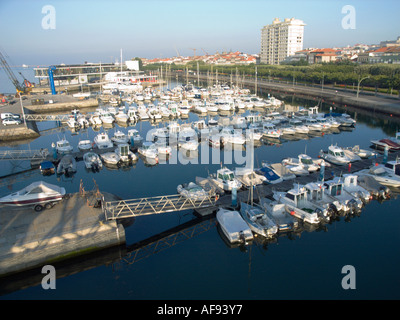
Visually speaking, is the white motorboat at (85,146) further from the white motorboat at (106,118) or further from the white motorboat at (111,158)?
the white motorboat at (106,118)

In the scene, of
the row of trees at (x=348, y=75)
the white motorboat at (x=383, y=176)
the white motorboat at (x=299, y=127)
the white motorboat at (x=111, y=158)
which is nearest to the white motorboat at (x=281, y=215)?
the white motorboat at (x=383, y=176)

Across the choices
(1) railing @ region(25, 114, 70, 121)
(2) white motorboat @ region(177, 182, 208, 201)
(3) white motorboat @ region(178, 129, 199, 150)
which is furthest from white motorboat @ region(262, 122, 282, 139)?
(1) railing @ region(25, 114, 70, 121)

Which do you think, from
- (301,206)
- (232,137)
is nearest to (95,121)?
(232,137)

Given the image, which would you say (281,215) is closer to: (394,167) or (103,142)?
(394,167)

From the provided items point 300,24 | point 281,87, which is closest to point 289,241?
point 281,87

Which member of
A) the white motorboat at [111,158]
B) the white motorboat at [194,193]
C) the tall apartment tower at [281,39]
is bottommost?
the white motorboat at [194,193]

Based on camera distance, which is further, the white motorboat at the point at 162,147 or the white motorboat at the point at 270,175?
the white motorboat at the point at 162,147

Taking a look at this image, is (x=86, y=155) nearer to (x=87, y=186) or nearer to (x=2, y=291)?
(x=87, y=186)
